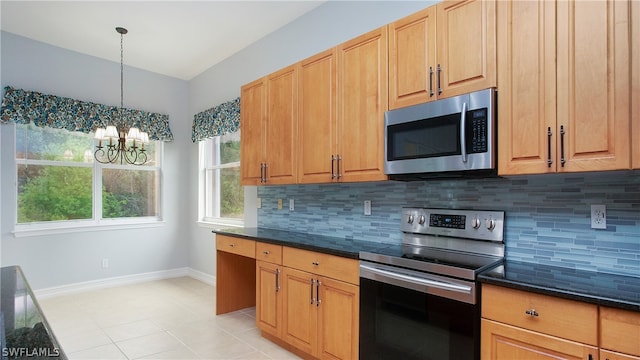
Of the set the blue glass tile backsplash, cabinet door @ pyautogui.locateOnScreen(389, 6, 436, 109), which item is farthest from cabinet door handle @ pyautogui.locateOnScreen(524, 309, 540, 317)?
cabinet door @ pyautogui.locateOnScreen(389, 6, 436, 109)

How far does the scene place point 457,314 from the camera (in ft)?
5.36

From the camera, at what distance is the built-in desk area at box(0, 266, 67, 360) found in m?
0.74

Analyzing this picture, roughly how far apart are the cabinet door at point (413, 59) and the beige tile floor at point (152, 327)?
206 centimetres

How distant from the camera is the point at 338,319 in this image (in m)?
2.21

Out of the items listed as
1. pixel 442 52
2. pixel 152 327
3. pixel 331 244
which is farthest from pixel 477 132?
pixel 152 327

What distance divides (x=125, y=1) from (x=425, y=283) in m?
3.46

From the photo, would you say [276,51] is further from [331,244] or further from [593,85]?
[593,85]

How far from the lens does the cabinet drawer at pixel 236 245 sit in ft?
9.80

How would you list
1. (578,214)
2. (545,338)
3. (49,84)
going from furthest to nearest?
1. (49,84)
2. (578,214)
3. (545,338)

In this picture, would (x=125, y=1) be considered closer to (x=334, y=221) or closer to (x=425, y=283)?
(x=334, y=221)

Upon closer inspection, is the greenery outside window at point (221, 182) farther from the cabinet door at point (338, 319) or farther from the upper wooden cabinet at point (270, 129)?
the cabinet door at point (338, 319)

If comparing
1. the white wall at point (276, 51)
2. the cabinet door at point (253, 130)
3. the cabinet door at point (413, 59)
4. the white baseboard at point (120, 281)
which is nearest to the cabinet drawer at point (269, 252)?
the cabinet door at point (253, 130)

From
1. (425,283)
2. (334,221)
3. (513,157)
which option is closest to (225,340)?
(334,221)

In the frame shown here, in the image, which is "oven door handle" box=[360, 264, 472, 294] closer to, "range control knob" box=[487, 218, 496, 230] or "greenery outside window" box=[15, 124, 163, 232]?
"range control knob" box=[487, 218, 496, 230]
